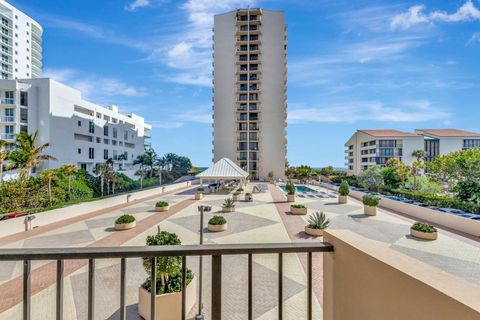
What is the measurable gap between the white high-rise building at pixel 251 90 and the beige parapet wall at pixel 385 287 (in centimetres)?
4313

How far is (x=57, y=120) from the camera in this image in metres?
32.1

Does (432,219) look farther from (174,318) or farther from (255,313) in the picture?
(174,318)

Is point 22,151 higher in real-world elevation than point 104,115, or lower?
lower

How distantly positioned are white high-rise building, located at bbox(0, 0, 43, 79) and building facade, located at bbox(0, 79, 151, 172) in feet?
72.7

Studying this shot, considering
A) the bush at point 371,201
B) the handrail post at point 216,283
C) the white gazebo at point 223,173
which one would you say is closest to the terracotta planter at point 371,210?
the bush at point 371,201

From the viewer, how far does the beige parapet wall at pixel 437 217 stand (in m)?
12.3

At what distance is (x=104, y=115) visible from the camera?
44281 mm

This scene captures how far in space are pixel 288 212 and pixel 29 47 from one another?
6620cm

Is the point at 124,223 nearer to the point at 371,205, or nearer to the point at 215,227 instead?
the point at 215,227

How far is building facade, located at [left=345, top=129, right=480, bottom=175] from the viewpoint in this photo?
56062 mm

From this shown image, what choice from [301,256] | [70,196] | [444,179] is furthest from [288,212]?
[444,179]

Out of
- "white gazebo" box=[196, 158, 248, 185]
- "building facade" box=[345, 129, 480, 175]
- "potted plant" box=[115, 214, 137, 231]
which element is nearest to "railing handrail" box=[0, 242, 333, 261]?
"potted plant" box=[115, 214, 137, 231]

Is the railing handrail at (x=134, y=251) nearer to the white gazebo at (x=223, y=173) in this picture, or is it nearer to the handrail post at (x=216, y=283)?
the handrail post at (x=216, y=283)

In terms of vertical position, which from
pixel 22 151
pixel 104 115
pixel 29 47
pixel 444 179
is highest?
pixel 29 47
